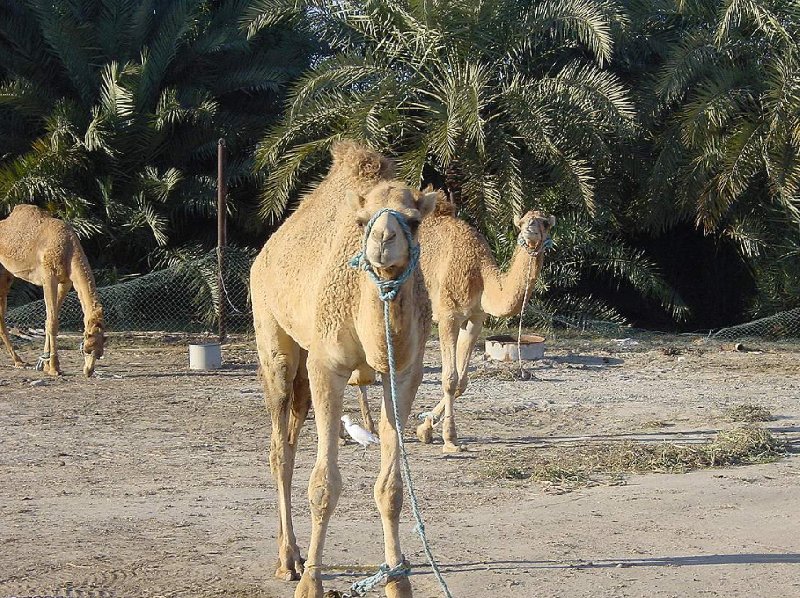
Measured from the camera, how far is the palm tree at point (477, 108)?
1653 cm

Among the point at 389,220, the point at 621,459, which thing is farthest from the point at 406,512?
the point at 389,220

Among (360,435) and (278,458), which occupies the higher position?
(278,458)

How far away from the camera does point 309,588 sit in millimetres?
5082

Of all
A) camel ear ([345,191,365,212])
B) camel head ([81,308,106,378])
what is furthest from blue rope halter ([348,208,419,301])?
camel head ([81,308,106,378])

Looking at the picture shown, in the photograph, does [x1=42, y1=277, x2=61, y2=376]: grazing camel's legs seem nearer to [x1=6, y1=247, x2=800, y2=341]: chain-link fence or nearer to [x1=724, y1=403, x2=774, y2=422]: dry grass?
[x1=6, y1=247, x2=800, y2=341]: chain-link fence

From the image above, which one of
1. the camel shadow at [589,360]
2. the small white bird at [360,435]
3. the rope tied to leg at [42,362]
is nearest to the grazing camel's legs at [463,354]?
the small white bird at [360,435]

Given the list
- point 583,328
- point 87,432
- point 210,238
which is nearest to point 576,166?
point 583,328

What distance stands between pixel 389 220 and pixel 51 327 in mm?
10136

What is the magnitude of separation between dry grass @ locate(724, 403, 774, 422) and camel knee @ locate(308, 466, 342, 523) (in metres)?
6.27

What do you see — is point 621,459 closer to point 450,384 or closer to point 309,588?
point 450,384

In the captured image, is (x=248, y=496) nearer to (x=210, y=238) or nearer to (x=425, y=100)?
(x=425, y=100)

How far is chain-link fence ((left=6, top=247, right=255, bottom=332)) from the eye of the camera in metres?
16.9

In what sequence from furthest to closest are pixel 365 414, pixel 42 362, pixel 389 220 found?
pixel 42 362
pixel 365 414
pixel 389 220

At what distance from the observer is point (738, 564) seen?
5.96 m
